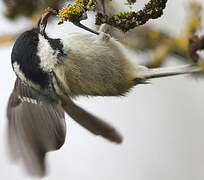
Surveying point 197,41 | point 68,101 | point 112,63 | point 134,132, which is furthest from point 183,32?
point 134,132

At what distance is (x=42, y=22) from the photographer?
1129 mm

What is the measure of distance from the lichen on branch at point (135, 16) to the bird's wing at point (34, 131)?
0.50m

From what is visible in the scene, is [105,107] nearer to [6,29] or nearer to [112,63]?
[6,29]

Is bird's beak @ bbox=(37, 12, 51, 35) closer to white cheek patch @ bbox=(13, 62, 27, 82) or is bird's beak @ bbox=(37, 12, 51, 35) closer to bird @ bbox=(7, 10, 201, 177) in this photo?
bird @ bbox=(7, 10, 201, 177)

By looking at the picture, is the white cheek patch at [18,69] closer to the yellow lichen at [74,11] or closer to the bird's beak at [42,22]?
the bird's beak at [42,22]

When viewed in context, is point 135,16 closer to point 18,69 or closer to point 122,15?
point 122,15

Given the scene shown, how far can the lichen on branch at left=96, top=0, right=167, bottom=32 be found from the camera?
897 mm

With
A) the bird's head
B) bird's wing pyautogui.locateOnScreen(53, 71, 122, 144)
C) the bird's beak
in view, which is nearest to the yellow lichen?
the bird's beak

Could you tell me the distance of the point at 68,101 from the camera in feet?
4.46

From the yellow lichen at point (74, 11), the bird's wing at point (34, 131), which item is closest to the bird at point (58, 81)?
the bird's wing at point (34, 131)

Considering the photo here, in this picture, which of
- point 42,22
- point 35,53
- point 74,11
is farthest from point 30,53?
point 74,11

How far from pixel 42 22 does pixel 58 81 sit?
219 mm

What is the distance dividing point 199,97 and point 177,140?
1.01 ft

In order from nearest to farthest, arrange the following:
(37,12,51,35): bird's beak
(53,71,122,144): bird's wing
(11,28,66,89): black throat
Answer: (37,12,51,35): bird's beak → (11,28,66,89): black throat → (53,71,122,144): bird's wing
